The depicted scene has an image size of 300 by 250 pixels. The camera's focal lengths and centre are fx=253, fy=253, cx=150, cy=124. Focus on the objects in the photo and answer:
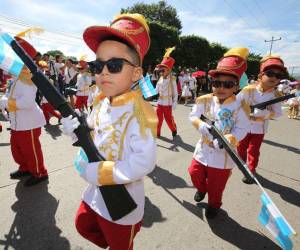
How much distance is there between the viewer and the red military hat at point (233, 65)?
9.50ft

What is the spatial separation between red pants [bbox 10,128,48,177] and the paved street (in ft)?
0.86

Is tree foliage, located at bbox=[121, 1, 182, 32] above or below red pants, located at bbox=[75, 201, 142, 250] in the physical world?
above

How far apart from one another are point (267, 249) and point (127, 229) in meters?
1.82

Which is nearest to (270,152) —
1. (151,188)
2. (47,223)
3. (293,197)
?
(293,197)

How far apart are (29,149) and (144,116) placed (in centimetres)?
260

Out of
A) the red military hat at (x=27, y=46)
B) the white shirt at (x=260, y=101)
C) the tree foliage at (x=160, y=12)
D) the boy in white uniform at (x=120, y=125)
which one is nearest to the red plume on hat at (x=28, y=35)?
the red military hat at (x=27, y=46)

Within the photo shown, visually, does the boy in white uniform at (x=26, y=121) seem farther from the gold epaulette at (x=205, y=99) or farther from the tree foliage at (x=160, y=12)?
the tree foliage at (x=160, y=12)

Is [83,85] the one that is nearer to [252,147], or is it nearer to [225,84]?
[252,147]

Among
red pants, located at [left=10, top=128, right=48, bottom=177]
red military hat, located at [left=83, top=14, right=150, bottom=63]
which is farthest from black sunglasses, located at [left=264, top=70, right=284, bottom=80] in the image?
red pants, located at [left=10, top=128, right=48, bottom=177]

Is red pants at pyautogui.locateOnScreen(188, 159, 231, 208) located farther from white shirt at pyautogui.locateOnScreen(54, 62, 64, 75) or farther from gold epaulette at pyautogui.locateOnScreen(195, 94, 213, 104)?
white shirt at pyautogui.locateOnScreen(54, 62, 64, 75)

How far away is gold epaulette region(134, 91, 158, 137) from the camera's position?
1.66m

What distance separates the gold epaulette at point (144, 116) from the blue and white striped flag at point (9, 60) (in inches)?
29.5

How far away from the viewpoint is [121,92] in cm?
180

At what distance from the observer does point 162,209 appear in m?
3.35
